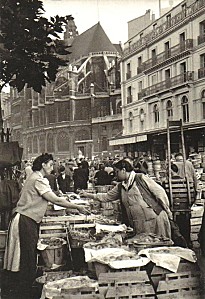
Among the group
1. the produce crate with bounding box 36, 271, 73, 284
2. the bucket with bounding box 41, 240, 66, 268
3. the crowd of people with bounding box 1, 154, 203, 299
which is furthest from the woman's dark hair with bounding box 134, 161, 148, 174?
the produce crate with bounding box 36, 271, 73, 284

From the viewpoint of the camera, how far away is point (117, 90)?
119 inches

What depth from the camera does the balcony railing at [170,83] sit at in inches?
115

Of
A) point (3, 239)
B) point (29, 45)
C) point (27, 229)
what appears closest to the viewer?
point (27, 229)

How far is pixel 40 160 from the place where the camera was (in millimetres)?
2512

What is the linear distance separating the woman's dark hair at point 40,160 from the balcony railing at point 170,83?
0.87 metres

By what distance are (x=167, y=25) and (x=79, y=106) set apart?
79 centimetres

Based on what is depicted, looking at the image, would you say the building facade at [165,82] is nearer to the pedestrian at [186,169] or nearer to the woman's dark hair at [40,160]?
the pedestrian at [186,169]

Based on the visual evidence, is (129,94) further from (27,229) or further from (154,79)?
(27,229)

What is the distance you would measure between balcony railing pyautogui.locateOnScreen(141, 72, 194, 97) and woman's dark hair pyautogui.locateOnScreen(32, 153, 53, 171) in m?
0.87

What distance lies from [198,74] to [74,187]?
3.74 feet

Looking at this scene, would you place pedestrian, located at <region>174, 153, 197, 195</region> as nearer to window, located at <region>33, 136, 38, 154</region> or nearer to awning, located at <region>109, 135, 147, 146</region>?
awning, located at <region>109, 135, 147, 146</region>

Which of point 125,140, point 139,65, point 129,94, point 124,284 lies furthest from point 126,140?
point 124,284

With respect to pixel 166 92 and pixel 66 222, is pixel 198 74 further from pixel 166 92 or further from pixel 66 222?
pixel 66 222

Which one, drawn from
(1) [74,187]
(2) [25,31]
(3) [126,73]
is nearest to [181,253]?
(1) [74,187]
